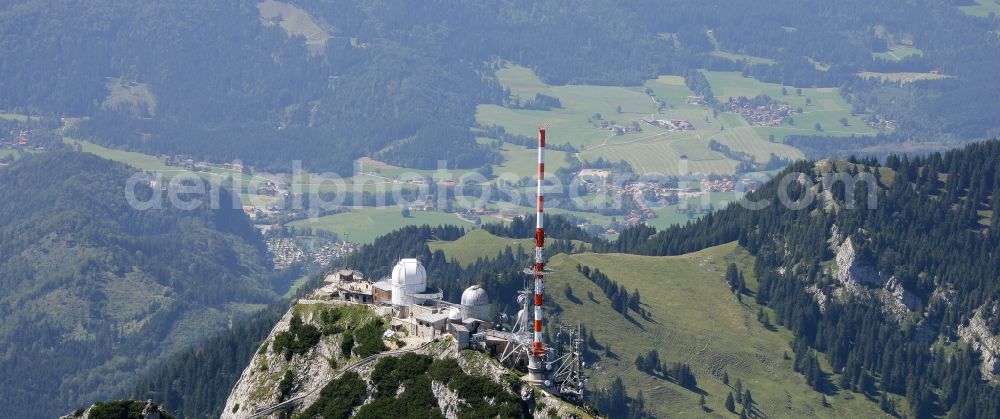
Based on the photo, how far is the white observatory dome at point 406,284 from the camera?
516 feet

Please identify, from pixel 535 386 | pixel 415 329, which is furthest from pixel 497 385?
pixel 415 329

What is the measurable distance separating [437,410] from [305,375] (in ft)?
54.7

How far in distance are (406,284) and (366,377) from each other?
40.9 ft

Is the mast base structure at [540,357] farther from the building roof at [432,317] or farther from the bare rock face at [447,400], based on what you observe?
the building roof at [432,317]

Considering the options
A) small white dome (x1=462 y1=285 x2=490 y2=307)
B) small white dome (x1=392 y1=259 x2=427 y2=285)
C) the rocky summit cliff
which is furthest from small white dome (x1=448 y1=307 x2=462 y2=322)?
small white dome (x1=392 y1=259 x2=427 y2=285)

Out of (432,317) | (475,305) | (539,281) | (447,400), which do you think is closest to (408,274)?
(475,305)

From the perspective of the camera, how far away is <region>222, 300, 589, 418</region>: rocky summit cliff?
139750 mm

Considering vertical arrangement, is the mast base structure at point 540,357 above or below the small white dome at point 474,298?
below

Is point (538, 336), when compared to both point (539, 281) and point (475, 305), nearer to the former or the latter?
point (539, 281)

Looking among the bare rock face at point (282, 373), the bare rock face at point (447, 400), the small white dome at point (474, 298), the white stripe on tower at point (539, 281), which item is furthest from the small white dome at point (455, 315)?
the bare rock face at point (282, 373)

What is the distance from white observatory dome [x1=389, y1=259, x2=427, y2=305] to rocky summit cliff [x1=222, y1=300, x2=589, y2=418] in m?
3.62

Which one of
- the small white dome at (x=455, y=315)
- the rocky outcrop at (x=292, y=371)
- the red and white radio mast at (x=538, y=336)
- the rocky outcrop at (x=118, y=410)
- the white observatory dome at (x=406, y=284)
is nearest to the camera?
the red and white radio mast at (x=538, y=336)

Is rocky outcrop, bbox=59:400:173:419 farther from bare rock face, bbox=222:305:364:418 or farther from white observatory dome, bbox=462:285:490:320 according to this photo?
white observatory dome, bbox=462:285:490:320

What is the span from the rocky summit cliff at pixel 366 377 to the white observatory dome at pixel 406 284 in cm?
362
